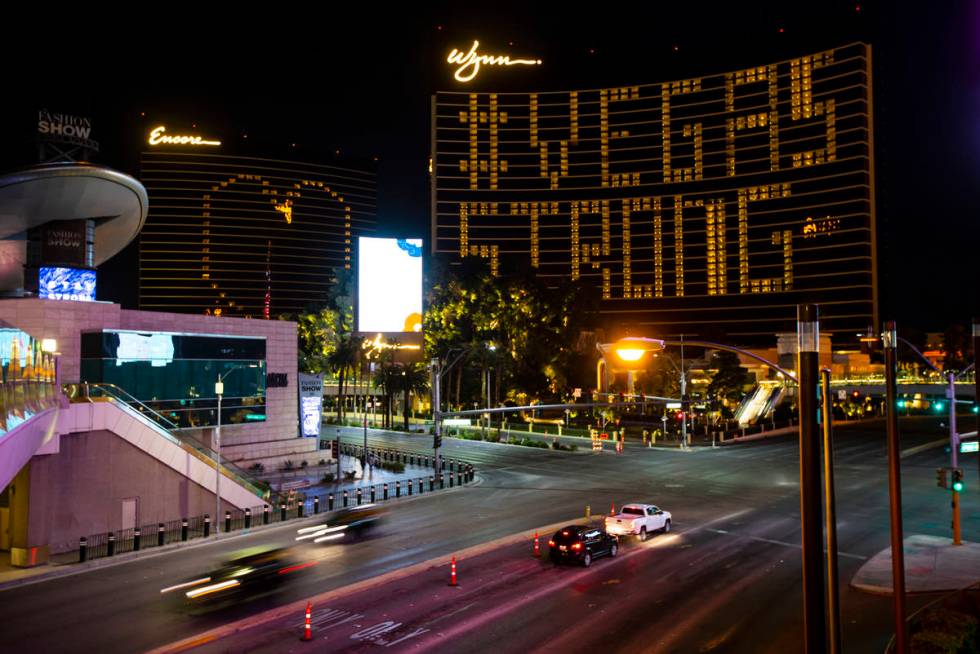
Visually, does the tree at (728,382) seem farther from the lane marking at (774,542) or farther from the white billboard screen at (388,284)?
the lane marking at (774,542)

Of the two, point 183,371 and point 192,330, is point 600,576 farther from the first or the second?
point 192,330

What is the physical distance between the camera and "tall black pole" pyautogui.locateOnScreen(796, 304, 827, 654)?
9.39m

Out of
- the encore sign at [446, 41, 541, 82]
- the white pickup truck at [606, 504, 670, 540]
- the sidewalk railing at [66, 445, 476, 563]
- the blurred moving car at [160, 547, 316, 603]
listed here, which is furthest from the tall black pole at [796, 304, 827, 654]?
the encore sign at [446, 41, 541, 82]

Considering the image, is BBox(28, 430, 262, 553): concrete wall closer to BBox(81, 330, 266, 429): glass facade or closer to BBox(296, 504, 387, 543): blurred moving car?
BBox(296, 504, 387, 543): blurred moving car

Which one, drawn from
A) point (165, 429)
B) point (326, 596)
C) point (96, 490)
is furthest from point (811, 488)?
point (165, 429)

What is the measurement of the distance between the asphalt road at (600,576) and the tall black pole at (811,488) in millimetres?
7148

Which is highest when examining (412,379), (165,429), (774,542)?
(412,379)

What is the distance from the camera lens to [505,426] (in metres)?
77.2

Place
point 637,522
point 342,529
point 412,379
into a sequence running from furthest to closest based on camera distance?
point 412,379 < point 342,529 < point 637,522

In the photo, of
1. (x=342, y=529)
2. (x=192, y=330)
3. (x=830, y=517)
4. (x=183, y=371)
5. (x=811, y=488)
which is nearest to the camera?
(x=811, y=488)

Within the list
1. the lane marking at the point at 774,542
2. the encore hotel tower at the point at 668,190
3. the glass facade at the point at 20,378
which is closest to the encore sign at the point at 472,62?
the encore hotel tower at the point at 668,190

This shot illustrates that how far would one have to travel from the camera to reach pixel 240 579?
21062 millimetres

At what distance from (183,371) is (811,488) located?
40454 mm

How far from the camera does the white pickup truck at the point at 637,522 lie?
27.5 m
